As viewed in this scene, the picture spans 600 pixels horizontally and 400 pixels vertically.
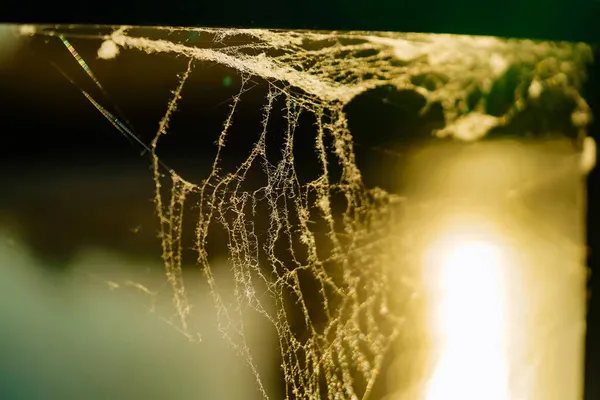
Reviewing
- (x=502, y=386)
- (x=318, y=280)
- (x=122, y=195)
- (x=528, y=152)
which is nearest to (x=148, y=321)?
(x=122, y=195)

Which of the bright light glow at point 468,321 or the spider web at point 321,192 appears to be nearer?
the spider web at point 321,192

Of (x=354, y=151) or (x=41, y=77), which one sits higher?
(x=41, y=77)

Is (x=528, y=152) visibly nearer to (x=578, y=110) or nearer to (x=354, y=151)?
(x=578, y=110)

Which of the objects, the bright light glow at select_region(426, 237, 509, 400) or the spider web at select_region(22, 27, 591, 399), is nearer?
the spider web at select_region(22, 27, 591, 399)
